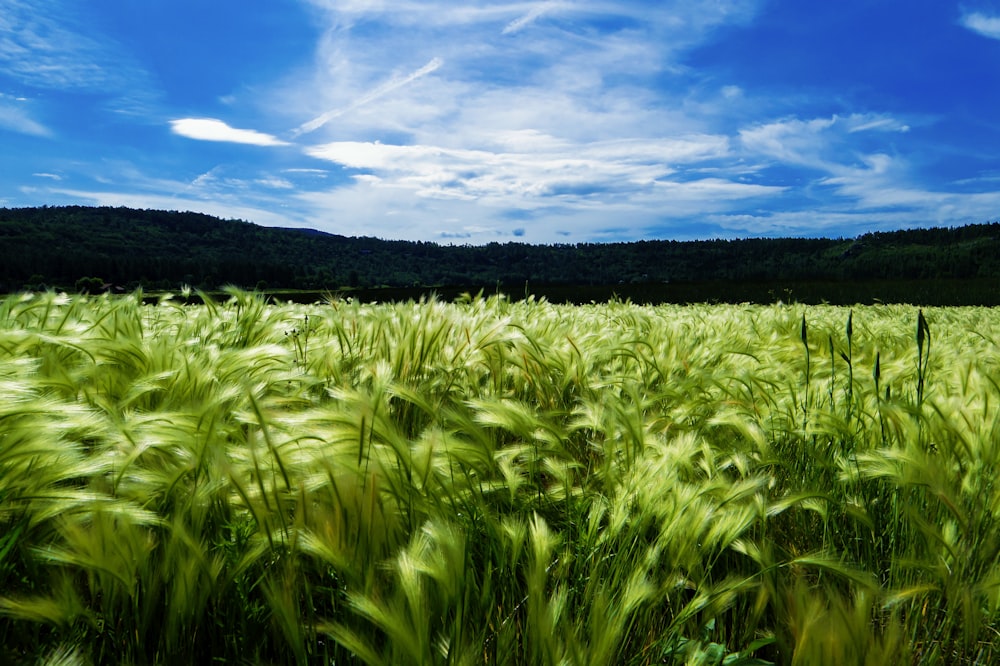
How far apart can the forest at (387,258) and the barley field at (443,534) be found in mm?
61378

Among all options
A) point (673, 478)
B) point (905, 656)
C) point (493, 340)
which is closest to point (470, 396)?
point (493, 340)

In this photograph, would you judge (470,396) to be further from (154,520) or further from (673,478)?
(154,520)

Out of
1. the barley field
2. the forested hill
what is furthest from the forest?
the barley field

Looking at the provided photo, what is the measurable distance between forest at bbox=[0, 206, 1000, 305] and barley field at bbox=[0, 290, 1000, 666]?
6138cm

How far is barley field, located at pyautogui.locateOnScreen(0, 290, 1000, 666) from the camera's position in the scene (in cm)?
97

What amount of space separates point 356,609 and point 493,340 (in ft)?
5.35

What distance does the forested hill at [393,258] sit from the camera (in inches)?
3270

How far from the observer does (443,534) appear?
1.00 m

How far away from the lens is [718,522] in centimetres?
131

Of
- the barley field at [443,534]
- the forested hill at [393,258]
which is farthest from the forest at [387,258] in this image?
the barley field at [443,534]

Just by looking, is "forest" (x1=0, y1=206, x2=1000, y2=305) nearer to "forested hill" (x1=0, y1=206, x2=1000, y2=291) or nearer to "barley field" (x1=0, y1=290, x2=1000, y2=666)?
"forested hill" (x1=0, y1=206, x2=1000, y2=291)

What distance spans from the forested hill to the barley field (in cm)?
6457

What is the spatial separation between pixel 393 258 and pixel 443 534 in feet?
383

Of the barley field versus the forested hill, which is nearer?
the barley field
